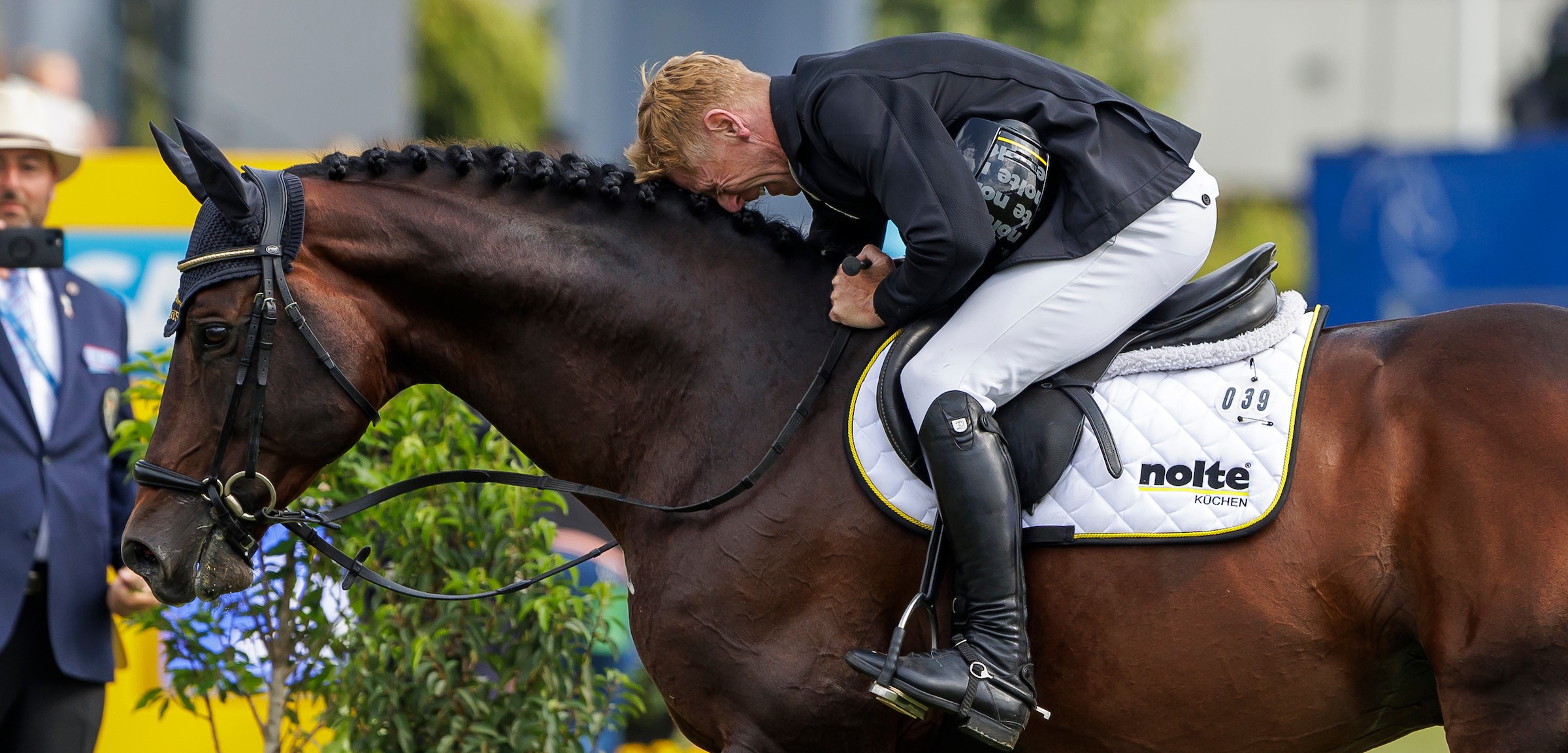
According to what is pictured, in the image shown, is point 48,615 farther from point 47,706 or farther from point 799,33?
point 799,33

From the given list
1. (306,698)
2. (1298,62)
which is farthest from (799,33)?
(1298,62)

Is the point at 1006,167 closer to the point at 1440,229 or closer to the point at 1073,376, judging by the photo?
the point at 1073,376

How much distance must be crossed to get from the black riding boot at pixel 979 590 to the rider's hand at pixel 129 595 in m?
2.43

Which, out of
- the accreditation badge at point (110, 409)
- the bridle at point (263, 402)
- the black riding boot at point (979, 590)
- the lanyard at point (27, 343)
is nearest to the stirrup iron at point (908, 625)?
the black riding boot at point (979, 590)

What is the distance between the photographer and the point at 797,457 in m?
3.29

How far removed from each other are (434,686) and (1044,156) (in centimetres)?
229

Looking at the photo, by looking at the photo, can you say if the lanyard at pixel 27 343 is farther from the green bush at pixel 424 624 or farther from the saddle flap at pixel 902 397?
the saddle flap at pixel 902 397

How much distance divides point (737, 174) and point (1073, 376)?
94cm

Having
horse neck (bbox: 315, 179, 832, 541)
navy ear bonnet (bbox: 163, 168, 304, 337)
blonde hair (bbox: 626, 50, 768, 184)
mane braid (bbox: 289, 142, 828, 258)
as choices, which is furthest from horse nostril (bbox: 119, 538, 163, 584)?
blonde hair (bbox: 626, 50, 768, 184)

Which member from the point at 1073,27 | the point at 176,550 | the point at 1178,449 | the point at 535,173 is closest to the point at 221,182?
the point at 535,173

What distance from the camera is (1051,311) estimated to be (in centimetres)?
316

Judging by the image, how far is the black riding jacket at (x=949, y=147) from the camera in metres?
3.05

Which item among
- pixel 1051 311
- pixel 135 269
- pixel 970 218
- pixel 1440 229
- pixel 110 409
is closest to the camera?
pixel 970 218

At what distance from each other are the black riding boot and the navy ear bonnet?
4.98ft
